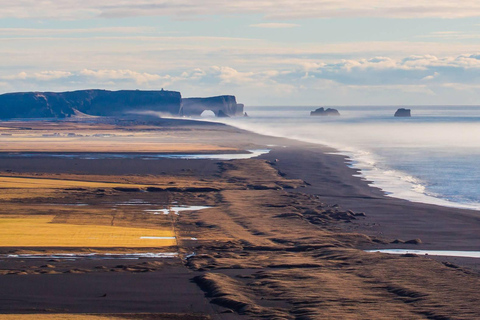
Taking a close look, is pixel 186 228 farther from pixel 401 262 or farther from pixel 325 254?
pixel 401 262

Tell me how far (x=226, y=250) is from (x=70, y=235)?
19.8 feet

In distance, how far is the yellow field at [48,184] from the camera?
135 feet

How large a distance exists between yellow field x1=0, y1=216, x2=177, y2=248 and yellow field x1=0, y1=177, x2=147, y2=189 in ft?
39.5

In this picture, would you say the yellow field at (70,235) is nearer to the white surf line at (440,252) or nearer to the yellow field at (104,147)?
the white surf line at (440,252)

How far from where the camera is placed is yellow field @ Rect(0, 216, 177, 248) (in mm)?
24609

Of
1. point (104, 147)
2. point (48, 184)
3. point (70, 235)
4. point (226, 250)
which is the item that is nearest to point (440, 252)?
point (226, 250)

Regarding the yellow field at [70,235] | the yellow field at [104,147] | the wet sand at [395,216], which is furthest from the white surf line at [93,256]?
the yellow field at [104,147]

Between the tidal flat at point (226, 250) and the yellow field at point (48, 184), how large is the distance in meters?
0.12

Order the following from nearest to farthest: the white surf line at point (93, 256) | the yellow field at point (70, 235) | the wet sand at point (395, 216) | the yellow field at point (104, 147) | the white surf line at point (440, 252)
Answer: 1. the white surf line at point (93, 256)
2. the white surf line at point (440, 252)
3. the yellow field at point (70, 235)
4. the wet sand at point (395, 216)
5. the yellow field at point (104, 147)

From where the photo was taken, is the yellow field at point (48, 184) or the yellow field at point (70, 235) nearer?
the yellow field at point (70, 235)

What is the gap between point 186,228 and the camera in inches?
1111

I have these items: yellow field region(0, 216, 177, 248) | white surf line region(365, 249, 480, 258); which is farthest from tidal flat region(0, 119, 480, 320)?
white surf line region(365, 249, 480, 258)

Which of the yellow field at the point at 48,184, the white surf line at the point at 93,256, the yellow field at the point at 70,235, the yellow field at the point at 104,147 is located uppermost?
the white surf line at the point at 93,256

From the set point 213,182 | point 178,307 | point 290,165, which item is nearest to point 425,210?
point 213,182
